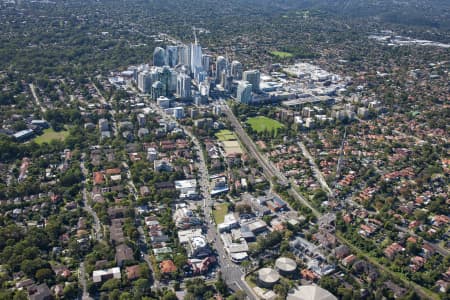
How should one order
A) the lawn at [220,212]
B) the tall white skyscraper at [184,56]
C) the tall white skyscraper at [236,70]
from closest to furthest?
the lawn at [220,212]
the tall white skyscraper at [236,70]
the tall white skyscraper at [184,56]

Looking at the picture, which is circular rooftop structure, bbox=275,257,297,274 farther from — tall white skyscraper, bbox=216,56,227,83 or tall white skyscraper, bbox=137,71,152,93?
tall white skyscraper, bbox=216,56,227,83

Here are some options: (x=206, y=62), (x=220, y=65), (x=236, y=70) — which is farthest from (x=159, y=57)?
(x=236, y=70)

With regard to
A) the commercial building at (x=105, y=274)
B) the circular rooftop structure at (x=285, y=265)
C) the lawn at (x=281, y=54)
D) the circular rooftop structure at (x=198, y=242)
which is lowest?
A: the circular rooftop structure at (x=285, y=265)

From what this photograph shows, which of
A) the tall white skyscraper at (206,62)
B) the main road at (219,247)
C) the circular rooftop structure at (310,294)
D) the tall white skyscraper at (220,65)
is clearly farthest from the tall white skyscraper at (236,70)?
the circular rooftop structure at (310,294)

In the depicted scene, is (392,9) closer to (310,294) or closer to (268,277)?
(268,277)

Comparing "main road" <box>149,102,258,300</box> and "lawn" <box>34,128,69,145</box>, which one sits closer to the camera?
"main road" <box>149,102,258,300</box>

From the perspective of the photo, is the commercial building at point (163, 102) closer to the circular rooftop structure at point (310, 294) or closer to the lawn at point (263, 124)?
the lawn at point (263, 124)

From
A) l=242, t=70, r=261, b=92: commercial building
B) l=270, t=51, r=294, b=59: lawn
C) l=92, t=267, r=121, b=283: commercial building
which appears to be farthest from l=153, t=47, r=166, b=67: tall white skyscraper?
l=92, t=267, r=121, b=283: commercial building

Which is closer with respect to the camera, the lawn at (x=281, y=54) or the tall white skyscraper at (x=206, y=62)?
the tall white skyscraper at (x=206, y=62)
